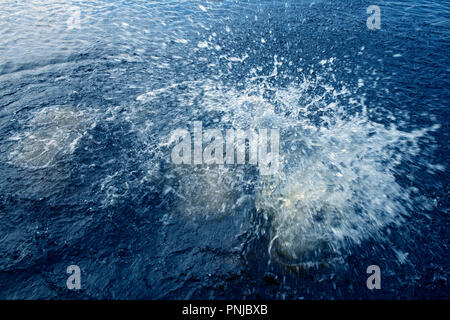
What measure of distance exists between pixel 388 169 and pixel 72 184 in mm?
6123

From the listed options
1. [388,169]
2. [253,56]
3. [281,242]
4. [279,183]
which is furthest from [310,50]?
[281,242]

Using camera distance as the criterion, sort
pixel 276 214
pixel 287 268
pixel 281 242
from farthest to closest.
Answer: pixel 276 214 → pixel 281 242 → pixel 287 268

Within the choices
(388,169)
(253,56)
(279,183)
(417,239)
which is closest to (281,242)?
(279,183)

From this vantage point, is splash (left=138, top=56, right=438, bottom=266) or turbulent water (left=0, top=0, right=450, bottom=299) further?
splash (left=138, top=56, right=438, bottom=266)

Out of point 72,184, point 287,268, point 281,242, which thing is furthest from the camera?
point 72,184

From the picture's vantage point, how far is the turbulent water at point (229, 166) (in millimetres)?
3643

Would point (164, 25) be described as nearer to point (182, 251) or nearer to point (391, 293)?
point (182, 251)

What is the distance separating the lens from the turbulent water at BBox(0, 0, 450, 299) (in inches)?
143

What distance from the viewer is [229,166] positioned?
5129 mm

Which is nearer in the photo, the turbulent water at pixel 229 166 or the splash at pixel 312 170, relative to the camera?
the turbulent water at pixel 229 166

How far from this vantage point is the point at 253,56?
801 cm

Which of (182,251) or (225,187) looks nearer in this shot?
(182,251)
